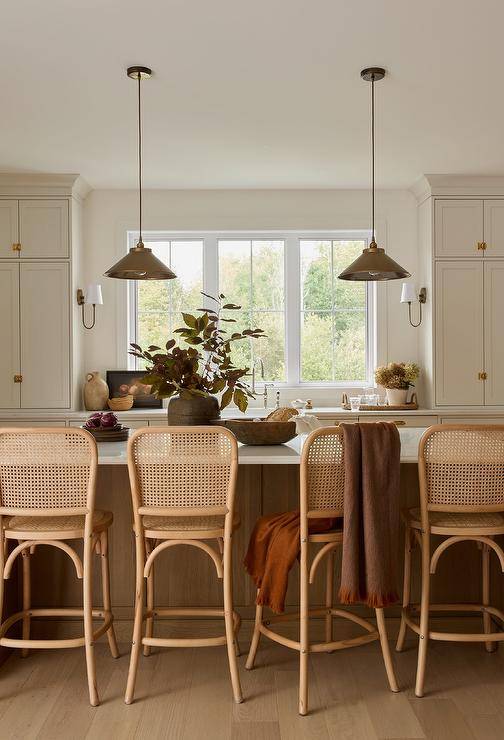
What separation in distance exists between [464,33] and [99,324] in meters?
3.71

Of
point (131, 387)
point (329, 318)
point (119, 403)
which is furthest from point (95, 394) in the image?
point (329, 318)

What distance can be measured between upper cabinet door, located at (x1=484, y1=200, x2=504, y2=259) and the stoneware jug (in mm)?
3118

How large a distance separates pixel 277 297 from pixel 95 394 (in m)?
1.68

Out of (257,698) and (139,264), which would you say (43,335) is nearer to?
(139,264)

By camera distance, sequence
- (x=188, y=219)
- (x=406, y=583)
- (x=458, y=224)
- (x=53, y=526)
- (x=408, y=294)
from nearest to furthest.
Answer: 1. (x=53, y=526)
2. (x=406, y=583)
3. (x=458, y=224)
4. (x=408, y=294)
5. (x=188, y=219)

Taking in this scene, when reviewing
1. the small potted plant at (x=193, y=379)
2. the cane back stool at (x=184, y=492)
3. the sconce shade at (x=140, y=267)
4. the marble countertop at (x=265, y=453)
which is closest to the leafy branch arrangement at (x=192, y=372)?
the small potted plant at (x=193, y=379)

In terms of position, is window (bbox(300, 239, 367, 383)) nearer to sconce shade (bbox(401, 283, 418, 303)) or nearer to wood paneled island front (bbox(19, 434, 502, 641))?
sconce shade (bbox(401, 283, 418, 303))

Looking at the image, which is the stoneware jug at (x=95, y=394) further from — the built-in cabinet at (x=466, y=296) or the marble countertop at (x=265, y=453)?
the built-in cabinet at (x=466, y=296)

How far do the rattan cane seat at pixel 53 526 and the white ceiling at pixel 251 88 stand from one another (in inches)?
77.4

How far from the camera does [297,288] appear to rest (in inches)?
237

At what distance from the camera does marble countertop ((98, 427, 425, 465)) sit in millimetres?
2801

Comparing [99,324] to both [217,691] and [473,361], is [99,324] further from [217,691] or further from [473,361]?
[217,691]

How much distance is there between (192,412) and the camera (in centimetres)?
329

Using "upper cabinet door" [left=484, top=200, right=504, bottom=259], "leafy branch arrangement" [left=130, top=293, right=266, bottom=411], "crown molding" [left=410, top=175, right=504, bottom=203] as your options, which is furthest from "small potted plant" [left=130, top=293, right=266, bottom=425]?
"upper cabinet door" [left=484, top=200, right=504, bottom=259]
